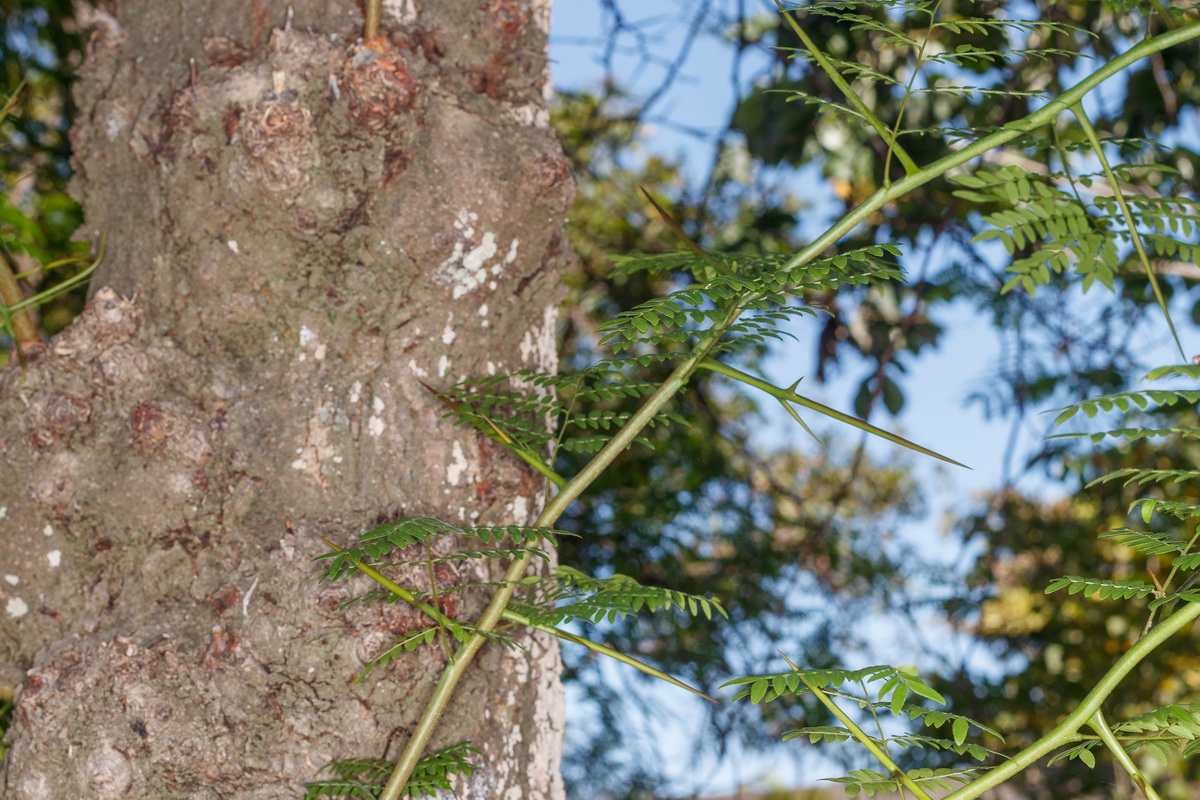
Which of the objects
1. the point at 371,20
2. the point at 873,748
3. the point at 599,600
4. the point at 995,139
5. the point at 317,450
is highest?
the point at 371,20

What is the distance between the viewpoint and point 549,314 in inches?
56.4

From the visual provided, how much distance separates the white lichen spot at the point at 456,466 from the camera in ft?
4.10

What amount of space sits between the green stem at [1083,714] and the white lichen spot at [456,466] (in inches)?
26.7

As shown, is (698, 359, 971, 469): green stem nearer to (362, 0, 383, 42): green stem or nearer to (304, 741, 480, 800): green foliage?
(304, 741, 480, 800): green foliage

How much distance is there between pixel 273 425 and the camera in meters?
1.24

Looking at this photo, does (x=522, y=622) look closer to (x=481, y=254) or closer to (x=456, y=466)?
(x=456, y=466)

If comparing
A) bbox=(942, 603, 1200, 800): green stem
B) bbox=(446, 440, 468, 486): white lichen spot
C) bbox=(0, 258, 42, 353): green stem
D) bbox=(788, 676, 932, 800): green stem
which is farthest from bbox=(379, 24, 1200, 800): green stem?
bbox=(0, 258, 42, 353): green stem

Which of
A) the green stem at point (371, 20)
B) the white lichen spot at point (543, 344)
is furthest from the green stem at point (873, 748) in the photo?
the green stem at point (371, 20)

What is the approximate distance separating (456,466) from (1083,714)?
765mm

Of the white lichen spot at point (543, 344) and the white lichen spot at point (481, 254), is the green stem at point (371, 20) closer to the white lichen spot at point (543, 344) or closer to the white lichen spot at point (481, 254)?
the white lichen spot at point (481, 254)

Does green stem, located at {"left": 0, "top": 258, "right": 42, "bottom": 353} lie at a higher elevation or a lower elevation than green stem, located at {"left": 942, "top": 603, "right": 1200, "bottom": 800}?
higher

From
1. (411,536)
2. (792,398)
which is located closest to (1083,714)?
(792,398)

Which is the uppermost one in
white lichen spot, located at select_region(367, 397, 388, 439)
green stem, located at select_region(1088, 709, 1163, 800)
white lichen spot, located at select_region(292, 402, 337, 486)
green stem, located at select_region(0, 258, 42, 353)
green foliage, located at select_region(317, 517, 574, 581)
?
green stem, located at select_region(0, 258, 42, 353)

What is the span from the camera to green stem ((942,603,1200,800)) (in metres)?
0.91
